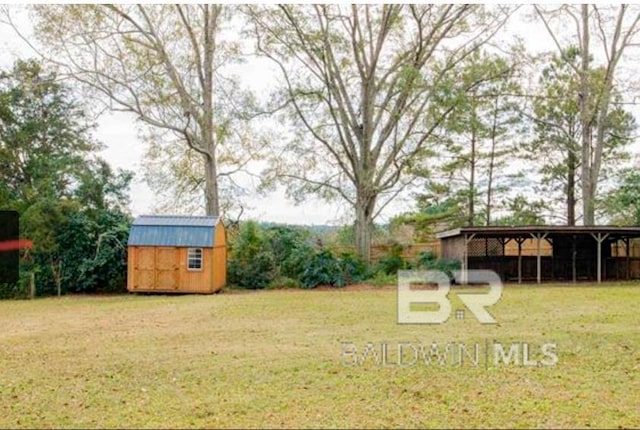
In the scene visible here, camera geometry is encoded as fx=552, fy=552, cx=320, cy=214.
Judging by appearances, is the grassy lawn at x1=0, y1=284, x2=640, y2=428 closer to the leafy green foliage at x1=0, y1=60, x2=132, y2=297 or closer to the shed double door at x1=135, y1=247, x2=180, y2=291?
the shed double door at x1=135, y1=247, x2=180, y2=291

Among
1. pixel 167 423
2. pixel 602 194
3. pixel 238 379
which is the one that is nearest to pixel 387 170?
pixel 602 194

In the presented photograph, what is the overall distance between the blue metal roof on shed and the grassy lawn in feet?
16.6

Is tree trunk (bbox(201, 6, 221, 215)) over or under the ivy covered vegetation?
over

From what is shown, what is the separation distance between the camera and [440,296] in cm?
1254

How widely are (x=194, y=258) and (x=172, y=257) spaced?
63 cm

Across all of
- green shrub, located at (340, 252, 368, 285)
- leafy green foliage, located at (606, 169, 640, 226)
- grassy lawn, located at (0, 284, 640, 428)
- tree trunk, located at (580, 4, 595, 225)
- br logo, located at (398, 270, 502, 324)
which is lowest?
grassy lawn, located at (0, 284, 640, 428)

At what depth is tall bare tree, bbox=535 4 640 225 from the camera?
2064 cm

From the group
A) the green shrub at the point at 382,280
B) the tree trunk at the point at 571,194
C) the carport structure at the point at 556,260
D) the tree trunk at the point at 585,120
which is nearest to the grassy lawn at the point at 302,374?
the green shrub at the point at 382,280

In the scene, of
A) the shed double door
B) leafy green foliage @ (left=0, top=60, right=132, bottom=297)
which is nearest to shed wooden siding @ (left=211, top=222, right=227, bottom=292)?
the shed double door

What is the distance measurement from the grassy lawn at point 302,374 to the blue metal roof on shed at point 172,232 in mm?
5057

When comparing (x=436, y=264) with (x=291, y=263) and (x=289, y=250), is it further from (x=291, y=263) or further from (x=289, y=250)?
(x=289, y=250)

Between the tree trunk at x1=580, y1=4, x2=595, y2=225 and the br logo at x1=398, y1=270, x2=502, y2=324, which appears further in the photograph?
the tree trunk at x1=580, y1=4, x2=595, y2=225

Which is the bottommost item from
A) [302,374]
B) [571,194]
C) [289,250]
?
[302,374]

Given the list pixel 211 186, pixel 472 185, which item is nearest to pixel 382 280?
pixel 211 186
